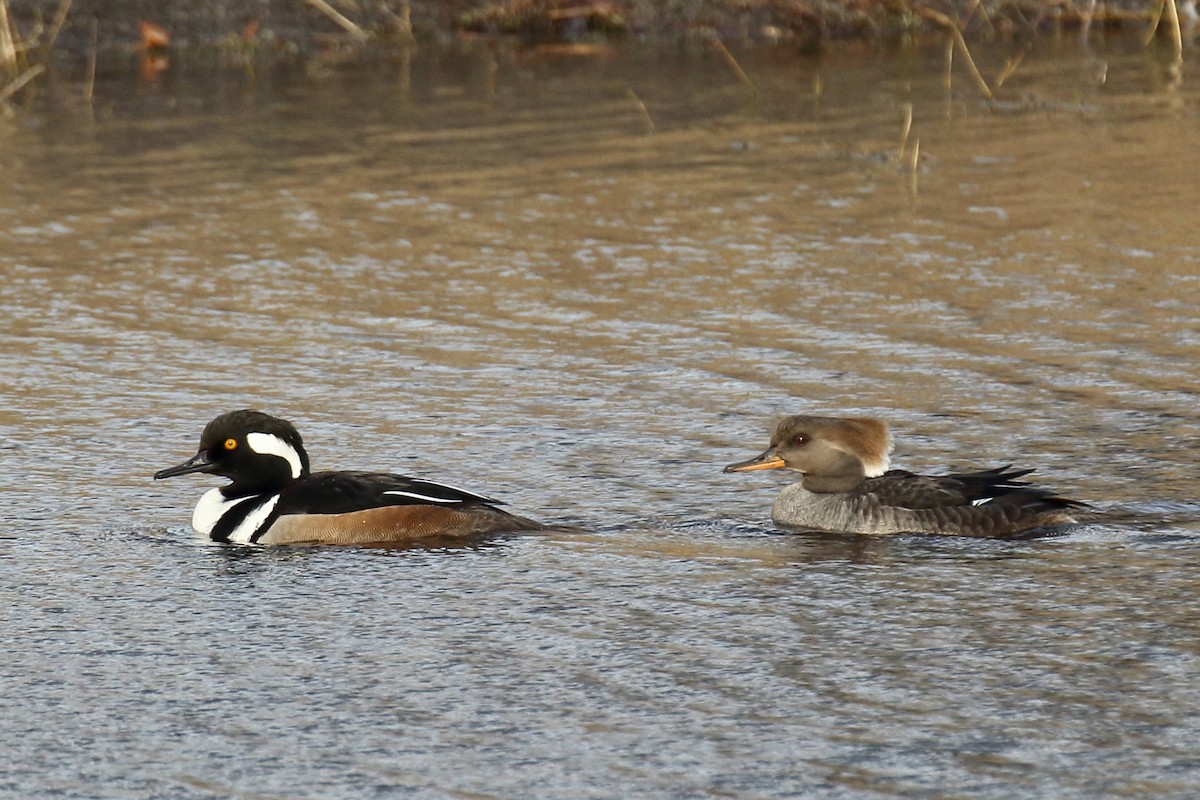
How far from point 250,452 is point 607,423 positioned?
208cm

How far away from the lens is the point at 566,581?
7.93 meters

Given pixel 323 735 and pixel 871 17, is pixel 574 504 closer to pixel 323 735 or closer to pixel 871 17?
pixel 323 735

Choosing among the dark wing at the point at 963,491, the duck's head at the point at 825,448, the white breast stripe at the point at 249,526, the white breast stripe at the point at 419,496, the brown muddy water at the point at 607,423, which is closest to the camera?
the brown muddy water at the point at 607,423

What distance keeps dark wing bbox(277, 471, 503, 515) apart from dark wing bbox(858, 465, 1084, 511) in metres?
1.65

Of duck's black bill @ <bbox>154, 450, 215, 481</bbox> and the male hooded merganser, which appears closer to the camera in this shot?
the male hooded merganser

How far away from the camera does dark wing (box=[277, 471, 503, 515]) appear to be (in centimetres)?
853

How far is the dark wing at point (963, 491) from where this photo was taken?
331 inches

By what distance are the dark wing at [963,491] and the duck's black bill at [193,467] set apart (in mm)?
2808

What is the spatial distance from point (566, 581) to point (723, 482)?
5.48ft

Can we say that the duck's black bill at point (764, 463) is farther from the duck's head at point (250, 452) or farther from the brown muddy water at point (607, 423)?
the duck's head at point (250, 452)

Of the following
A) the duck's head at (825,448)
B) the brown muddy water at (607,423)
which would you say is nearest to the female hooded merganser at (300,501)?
the brown muddy water at (607,423)

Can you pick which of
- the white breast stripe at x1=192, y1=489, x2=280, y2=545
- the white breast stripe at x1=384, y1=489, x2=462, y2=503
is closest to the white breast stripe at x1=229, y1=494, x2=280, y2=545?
the white breast stripe at x1=192, y1=489, x2=280, y2=545

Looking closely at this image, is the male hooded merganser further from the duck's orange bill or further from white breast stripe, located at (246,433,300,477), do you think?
white breast stripe, located at (246,433,300,477)

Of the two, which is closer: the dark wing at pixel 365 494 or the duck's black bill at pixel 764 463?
the dark wing at pixel 365 494
